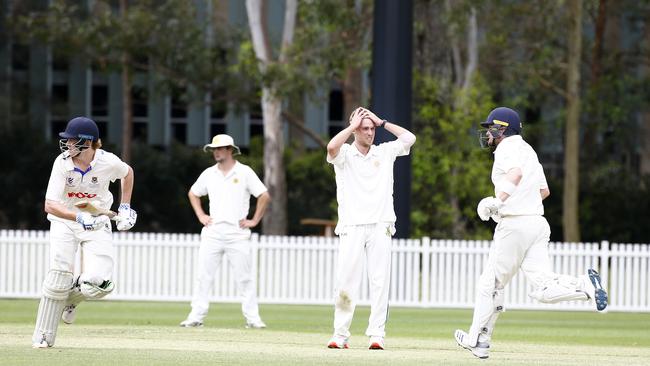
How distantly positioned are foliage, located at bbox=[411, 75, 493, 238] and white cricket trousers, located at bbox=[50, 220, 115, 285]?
19.5 meters

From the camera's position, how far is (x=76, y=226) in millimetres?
11422

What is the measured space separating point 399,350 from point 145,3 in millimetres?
29405

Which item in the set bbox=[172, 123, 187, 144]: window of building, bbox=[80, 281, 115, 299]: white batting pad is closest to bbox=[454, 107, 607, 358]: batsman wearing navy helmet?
bbox=[80, 281, 115, 299]: white batting pad

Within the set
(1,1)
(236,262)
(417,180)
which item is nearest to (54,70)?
(1,1)

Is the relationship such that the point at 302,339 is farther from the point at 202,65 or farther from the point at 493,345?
the point at 202,65

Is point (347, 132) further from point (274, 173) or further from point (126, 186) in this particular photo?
point (274, 173)

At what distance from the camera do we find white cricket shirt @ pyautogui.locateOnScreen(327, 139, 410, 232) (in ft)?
39.3

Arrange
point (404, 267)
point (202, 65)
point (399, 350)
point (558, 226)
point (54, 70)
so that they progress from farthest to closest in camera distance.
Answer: point (54, 70), point (558, 226), point (202, 65), point (404, 267), point (399, 350)

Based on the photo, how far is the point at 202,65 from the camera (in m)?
38.4

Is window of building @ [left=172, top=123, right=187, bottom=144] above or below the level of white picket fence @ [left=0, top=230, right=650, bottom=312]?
above

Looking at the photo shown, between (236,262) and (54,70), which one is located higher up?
(54,70)

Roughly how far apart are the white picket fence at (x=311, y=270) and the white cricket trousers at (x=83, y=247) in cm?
955

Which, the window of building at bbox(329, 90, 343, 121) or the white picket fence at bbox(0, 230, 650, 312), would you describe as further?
the window of building at bbox(329, 90, 343, 121)

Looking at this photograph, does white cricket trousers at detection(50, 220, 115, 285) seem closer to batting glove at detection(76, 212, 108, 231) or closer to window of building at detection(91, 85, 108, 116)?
batting glove at detection(76, 212, 108, 231)
